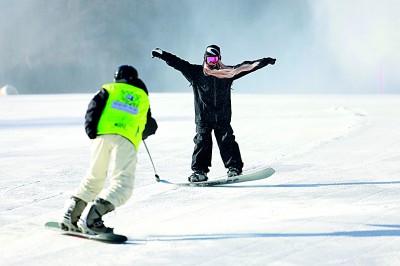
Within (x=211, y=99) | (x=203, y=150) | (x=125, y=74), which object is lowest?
(x=203, y=150)

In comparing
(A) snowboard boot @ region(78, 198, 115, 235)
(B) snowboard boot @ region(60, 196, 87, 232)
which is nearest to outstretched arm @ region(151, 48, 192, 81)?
(B) snowboard boot @ region(60, 196, 87, 232)

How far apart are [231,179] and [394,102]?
16678 mm

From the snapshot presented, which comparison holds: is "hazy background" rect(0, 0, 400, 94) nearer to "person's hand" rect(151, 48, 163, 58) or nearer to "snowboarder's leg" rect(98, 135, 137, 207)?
"person's hand" rect(151, 48, 163, 58)

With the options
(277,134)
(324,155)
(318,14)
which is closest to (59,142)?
(277,134)

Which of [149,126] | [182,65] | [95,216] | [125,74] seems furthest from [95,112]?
[182,65]

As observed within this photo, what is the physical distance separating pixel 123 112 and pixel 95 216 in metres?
0.76

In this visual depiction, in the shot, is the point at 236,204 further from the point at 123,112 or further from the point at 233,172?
the point at 123,112

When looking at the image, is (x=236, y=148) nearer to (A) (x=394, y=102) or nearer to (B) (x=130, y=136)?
(B) (x=130, y=136)

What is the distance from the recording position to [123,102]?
6.01 meters

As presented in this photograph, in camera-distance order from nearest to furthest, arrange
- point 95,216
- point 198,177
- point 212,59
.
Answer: point 95,216
point 212,59
point 198,177

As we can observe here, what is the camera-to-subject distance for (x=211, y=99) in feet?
29.7

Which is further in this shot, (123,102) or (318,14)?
(318,14)

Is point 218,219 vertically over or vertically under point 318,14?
under

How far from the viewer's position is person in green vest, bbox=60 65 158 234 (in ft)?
19.3
